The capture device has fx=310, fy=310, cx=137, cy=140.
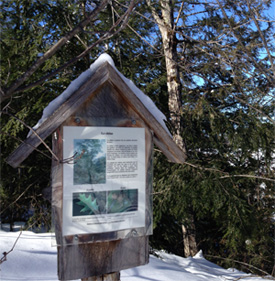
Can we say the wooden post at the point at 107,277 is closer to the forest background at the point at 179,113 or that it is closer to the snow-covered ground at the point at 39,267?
the snow-covered ground at the point at 39,267

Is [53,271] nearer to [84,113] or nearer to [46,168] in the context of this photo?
[84,113]

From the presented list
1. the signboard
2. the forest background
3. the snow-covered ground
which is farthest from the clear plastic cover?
the forest background

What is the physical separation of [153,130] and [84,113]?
1.44ft

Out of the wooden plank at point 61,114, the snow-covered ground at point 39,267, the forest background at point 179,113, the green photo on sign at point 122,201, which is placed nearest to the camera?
the wooden plank at point 61,114

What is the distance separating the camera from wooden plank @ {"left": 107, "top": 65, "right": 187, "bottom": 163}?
5.66 ft

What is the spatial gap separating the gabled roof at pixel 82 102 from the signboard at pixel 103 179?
0.08 metres

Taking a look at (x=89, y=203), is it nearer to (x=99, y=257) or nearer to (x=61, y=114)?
(x=99, y=257)

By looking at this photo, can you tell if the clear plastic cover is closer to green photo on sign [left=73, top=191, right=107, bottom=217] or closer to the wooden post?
green photo on sign [left=73, top=191, right=107, bottom=217]

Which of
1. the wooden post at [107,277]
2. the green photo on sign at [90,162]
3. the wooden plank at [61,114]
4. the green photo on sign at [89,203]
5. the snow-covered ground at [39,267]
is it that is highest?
the wooden plank at [61,114]

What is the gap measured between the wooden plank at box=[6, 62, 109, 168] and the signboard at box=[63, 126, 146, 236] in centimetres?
8

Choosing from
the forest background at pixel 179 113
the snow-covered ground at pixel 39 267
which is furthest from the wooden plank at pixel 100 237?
the forest background at pixel 179 113

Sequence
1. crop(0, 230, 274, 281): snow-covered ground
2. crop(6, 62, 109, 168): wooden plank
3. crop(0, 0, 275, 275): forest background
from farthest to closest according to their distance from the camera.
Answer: crop(0, 0, 275, 275): forest background → crop(0, 230, 274, 281): snow-covered ground → crop(6, 62, 109, 168): wooden plank

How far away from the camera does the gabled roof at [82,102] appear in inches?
61.0

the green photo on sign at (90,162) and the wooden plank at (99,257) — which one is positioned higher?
the green photo on sign at (90,162)
